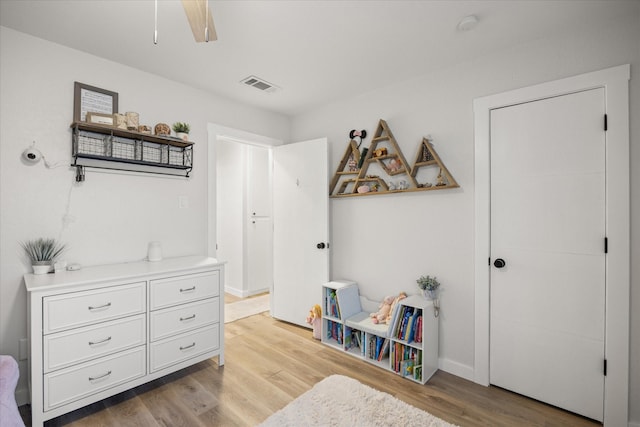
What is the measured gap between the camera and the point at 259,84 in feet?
9.14

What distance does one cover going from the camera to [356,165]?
3.04 metres

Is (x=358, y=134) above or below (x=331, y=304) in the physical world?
above

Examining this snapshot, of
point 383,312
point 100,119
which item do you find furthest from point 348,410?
point 100,119

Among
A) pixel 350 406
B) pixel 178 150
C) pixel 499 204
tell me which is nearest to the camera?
pixel 350 406

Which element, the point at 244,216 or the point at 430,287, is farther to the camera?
the point at 244,216

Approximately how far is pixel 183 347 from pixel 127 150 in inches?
62.2

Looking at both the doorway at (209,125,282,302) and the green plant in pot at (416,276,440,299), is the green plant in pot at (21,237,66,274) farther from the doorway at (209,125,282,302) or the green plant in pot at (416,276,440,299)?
the green plant in pot at (416,276,440,299)

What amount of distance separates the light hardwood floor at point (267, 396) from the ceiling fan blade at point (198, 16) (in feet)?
7.14

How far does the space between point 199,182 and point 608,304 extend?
3.21 m

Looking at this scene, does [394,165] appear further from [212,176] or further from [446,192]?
[212,176]

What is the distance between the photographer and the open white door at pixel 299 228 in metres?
3.20

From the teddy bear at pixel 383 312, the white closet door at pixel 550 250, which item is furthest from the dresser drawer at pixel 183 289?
the white closet door at pixel 550 250

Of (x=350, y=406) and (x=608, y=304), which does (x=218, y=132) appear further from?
(x=608, y=304)

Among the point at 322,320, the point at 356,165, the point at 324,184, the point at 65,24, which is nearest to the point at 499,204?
the point at 356,165
